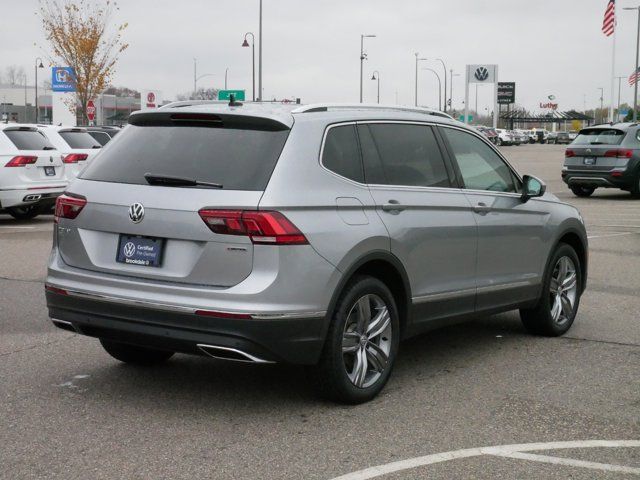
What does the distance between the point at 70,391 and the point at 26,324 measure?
227 centimetres

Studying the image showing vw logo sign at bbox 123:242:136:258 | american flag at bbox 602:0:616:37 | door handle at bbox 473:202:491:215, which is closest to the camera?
vw logo sign at bbox 123:242:136:258

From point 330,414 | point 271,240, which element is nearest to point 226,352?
point 271,240

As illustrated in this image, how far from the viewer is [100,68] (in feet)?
164

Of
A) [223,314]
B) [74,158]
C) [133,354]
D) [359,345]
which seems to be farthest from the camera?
[74,158]

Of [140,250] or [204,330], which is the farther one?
[140,250]

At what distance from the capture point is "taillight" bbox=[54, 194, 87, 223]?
213 inches

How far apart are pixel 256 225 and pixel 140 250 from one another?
727 millimetres

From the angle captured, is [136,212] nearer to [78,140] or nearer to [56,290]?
[56,290]

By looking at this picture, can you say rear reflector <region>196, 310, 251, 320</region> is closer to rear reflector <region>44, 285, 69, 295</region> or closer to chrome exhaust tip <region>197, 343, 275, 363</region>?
chrome exhaust tip <region>197, 343, 275, 363</region>

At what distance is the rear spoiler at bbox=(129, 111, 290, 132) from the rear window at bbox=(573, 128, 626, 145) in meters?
18.5

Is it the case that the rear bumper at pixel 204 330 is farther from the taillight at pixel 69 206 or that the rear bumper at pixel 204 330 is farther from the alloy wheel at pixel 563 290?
the alloy wheel at pixel 563 290

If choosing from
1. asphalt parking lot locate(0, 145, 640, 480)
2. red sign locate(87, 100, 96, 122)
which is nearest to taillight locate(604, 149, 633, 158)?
asphalt parking lot locate(0, 145, 640, 480)

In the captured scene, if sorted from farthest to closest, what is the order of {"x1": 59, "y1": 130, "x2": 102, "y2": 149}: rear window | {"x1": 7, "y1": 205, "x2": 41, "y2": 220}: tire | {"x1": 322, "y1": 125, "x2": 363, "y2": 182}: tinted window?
{"x1": 59, "y1": 130, "x2": 102, "y2": 149}: rear window, {"x1": 7, "y1": 205, "x2": 41, "y2": 220}: tire, {"x1": 322, "y1": 125, "x2": 363, "y2": 182}: tinted window

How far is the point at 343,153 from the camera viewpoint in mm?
5465
